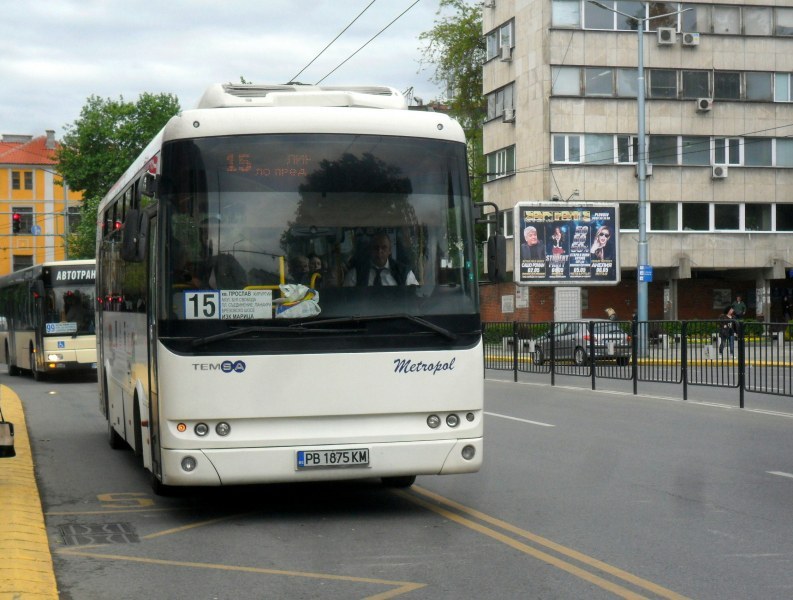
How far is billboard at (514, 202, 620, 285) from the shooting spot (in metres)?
45.9

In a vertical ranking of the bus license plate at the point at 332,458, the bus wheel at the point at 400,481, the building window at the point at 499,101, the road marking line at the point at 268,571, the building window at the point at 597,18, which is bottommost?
the road marking line at the point at 268,571

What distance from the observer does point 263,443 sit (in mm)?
8828

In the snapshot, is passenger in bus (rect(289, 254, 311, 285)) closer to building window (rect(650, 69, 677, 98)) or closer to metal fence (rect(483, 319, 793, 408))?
metal fence (rect(483, 319, 793, 408))

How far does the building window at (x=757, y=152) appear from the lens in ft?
179

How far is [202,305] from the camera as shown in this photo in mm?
8930

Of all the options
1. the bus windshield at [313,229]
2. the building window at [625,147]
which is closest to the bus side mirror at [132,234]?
the bus windshield at [313,229]

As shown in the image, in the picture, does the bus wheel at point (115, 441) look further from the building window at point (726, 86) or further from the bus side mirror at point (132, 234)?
the building window at point (726, 86)

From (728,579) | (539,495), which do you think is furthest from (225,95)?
(728,579)

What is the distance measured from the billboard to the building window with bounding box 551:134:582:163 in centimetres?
668

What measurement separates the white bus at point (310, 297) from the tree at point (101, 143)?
70569mm

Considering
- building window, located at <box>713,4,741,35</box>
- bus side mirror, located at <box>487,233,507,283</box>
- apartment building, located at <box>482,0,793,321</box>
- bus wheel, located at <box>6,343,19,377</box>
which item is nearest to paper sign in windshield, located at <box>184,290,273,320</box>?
bus side mirror, located at <box>487,233,507,283</box>

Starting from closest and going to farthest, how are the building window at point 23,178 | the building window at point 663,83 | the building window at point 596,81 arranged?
the building window at point 596,81 < the building window at point 663,83 < the building window at point 23,178

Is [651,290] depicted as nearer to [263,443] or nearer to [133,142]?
[133,142]

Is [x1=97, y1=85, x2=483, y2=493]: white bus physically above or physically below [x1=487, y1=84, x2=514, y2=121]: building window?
below
